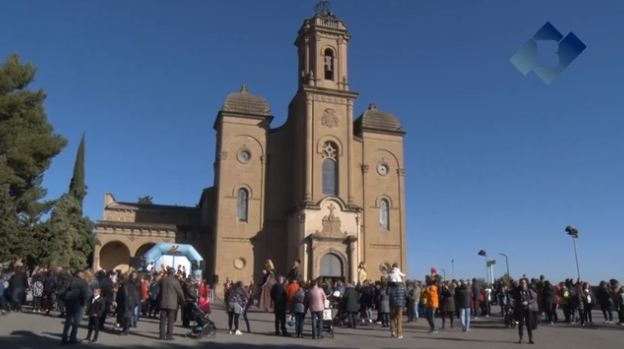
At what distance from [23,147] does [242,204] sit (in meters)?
15.6

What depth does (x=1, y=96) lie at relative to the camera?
2595 cm

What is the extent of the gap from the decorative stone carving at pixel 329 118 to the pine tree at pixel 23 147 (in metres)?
17.7

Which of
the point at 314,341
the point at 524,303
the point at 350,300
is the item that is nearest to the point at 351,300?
the point at 350,300

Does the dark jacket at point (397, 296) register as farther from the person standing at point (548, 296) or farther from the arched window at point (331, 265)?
the arched window at point (331, 265)

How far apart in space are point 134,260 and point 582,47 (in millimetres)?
34571

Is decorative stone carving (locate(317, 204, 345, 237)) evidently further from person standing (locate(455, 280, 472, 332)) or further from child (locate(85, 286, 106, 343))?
child (locate(85, 286, 106, 343))

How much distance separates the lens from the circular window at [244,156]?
3919 centimetres

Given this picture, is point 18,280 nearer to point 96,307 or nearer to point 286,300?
point 96,307

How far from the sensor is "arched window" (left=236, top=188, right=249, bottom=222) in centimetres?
3838

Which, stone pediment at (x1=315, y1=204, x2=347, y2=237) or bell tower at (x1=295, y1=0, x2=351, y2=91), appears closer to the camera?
stone pediment at (x1=315, y1=204, x2=347, y2=237)

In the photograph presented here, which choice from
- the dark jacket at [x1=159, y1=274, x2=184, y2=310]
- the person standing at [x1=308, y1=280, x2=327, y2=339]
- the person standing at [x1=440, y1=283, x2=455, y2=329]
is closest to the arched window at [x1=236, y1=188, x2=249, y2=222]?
the person standing at [x1=440, y1=283, x2=455, y2=329]

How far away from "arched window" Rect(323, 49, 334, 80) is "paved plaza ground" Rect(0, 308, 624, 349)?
27.2 meters

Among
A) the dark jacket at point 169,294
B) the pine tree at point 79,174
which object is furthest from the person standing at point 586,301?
the pine tree at point 79,174

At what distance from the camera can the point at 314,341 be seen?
1338cm
